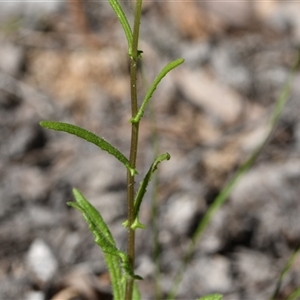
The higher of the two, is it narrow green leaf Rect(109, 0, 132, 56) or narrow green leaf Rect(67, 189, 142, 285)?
narrow green leaf Rect(109, 0, 132, 56)

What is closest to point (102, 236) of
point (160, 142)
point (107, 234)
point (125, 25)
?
point (107, 234)

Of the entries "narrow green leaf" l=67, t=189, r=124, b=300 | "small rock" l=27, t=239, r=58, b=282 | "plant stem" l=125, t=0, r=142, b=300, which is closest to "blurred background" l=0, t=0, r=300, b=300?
"small rock" l=27, t=239, r=58, b=282

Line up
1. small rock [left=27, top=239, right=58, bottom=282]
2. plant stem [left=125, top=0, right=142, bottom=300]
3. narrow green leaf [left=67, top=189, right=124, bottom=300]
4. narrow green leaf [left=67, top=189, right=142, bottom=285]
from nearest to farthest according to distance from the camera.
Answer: plant stem [left=125, top=0, right=142, bottom=300], narrow green leaf [left=67, top=189, right=142, bottom=285], narrow green leaf [left=67, top=189, right=124, bottom=300], small rock [left=27, top=239, right=58, bottom=282]

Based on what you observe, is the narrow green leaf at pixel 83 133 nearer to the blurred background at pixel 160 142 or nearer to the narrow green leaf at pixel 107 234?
the narrow green leaf at pixel 107 234

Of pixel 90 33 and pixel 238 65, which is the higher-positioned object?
pixel 90 33

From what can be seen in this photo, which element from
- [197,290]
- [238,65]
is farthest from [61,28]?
[197,290]

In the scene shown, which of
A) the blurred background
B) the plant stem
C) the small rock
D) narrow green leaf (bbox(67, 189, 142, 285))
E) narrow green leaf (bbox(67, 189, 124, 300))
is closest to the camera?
the plant stem

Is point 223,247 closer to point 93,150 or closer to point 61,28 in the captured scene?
point 93,150

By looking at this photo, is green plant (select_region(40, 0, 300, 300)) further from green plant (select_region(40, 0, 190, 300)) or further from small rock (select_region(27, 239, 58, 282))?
small rock (select_region(27, 239, 58, 282))
